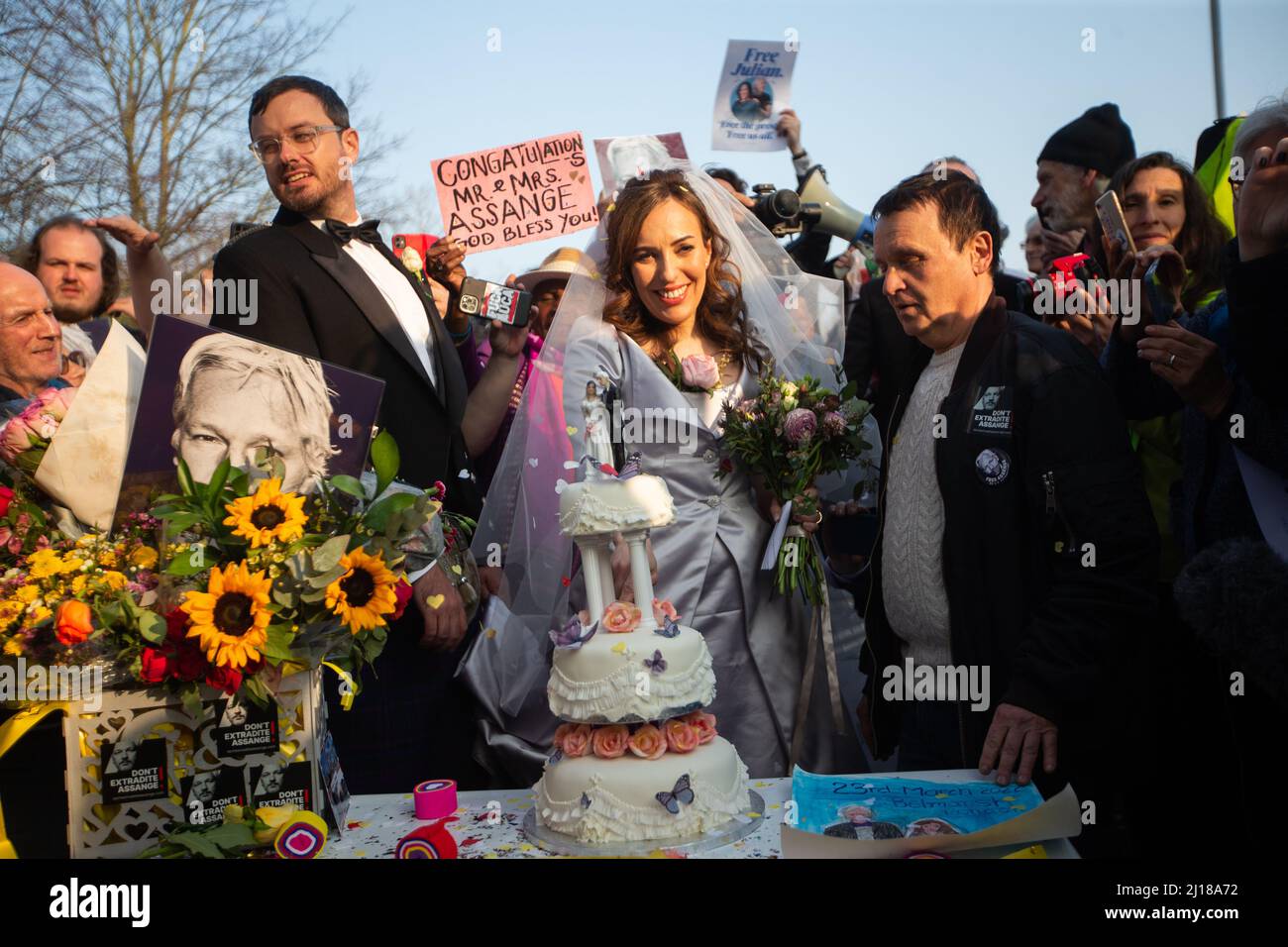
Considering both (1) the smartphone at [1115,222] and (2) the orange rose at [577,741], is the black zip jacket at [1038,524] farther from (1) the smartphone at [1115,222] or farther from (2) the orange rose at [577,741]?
(2) the orange rose at [577,741]

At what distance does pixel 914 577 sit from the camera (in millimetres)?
2713

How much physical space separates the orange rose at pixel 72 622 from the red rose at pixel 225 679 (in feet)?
0.78

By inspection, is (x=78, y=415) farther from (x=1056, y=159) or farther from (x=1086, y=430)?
(x=1056, y=159)

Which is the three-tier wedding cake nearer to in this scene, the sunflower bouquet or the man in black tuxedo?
the sunflower bouquet

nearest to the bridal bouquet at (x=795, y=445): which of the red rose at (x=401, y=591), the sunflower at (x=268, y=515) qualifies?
the red rose at (x=401, y=591)

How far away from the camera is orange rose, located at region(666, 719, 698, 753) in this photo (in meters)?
2.17

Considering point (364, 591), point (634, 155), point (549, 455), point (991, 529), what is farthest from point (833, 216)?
point (364, 591)

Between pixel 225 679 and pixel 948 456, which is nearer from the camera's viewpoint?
pixel 225 679

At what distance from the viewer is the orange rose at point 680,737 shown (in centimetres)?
217

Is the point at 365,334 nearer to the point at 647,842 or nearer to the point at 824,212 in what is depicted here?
the point at 647,842

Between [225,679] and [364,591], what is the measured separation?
11.7 inches

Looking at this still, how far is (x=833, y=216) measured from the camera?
15.4 feet

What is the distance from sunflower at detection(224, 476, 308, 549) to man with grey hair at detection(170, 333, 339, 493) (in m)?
0.13

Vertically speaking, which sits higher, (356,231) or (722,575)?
(356,231)
